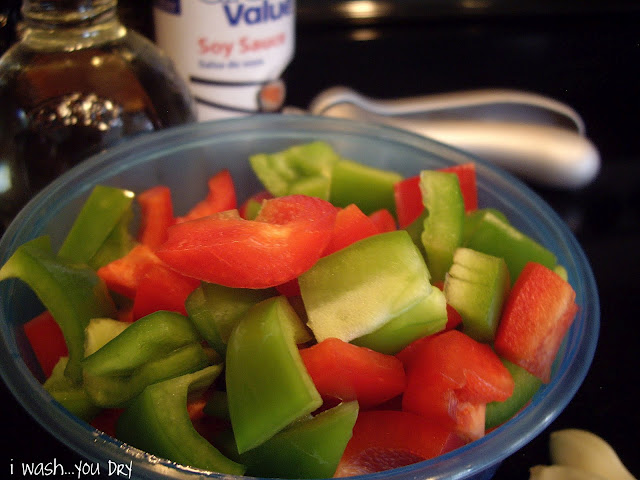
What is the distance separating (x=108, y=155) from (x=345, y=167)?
297 millimetres

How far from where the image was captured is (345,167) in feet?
2.59

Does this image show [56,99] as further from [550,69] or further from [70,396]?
[550,69]

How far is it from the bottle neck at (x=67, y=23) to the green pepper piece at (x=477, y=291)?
1.94 ft

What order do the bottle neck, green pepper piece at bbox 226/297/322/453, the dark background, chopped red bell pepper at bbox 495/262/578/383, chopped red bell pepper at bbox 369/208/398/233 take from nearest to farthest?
green pepper piece at bbox 226/297/322/453 → chopped red bell pepper at bbox 495/262/578/383 → chopped red bell pepper at bbox 369/208/398/233 → the bottle neck → the dark background

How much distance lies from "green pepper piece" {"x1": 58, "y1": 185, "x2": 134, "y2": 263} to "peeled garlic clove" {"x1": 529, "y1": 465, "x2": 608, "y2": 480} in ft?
1.72

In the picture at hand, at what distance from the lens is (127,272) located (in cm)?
67

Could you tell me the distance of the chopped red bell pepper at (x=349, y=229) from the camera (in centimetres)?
63

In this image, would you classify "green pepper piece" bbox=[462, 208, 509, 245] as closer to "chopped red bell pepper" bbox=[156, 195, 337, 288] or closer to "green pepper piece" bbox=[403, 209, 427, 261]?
"green pepper piece" bbox=[403, 209, 427, 261]

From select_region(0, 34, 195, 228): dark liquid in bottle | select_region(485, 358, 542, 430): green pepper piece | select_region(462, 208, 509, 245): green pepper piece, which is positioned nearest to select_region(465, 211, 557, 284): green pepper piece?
select_region(462, 208, 509, 245): green pepper piece

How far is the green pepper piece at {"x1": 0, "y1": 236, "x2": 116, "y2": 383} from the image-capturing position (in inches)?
23.5

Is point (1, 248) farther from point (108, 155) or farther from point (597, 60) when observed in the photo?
point (597, 60)

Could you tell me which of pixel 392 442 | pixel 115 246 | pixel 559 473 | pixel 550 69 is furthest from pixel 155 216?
pixel 550 69

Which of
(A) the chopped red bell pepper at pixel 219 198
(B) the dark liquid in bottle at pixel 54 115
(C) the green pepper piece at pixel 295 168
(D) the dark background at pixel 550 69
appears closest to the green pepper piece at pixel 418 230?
(C) the green pepper piece at pixel 295 168

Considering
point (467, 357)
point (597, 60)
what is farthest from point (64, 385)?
point (597, 60)
